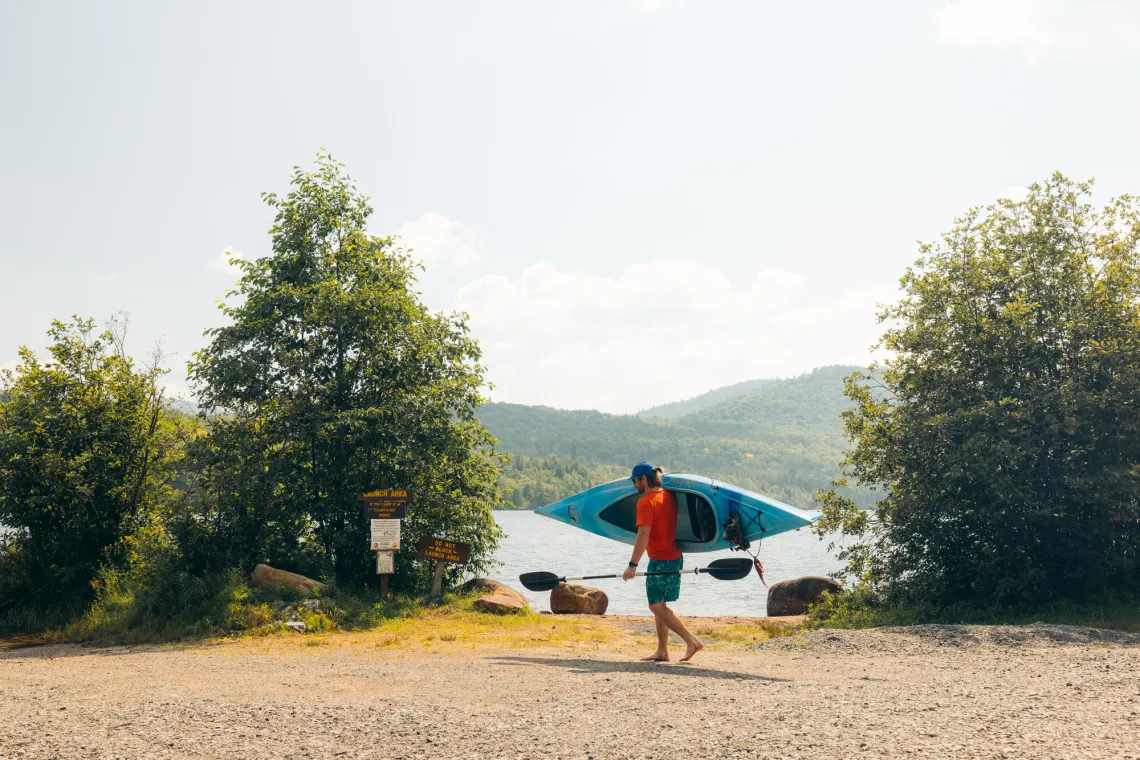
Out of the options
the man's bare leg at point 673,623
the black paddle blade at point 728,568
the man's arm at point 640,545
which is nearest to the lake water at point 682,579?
the black paddle blade at point 728,568

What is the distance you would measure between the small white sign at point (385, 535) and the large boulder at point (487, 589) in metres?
2.95

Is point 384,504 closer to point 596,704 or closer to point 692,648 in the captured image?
point 692,648

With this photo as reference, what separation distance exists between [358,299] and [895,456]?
1210 centimetres

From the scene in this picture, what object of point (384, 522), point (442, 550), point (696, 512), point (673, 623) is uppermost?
point (696, 512)

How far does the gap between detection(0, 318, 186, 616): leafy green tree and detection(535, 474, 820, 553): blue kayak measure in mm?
9256

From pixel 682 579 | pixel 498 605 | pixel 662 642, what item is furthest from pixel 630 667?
pixel 682 579

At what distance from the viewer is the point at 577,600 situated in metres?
21.5

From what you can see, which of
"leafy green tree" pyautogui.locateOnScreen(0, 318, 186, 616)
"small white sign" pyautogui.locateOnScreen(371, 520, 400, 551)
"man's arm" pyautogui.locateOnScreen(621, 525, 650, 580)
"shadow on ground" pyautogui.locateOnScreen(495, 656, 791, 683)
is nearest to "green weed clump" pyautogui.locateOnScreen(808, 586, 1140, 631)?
"shadow on ground" pyautogui.locateOnScreen(495, 656, 791, 683)

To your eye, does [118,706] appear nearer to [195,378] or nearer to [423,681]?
[423,681]

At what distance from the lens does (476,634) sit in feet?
48.2

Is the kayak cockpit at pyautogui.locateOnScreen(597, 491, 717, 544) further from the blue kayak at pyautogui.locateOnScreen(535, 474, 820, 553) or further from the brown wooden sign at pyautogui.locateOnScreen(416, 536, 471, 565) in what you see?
the brown wooden sign at pyautogui.locateOnScreen(416, 536, 471, 565)

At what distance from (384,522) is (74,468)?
6.71 meters

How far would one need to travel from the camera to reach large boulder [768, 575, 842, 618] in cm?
2222

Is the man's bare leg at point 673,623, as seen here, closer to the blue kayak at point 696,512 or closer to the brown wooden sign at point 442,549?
the blue kayak at point 696,512
